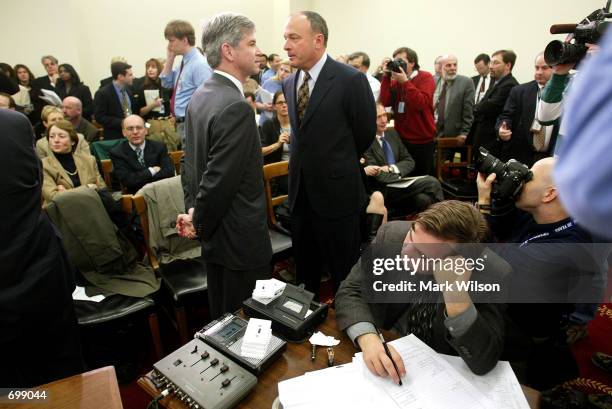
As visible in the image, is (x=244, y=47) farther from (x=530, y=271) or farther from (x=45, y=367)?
(x=45, y=367)

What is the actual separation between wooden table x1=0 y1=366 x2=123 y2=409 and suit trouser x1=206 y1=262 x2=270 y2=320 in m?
0.72

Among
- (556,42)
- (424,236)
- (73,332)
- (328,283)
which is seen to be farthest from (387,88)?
(73,332)

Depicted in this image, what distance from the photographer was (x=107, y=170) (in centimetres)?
323

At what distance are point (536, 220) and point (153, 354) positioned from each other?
6.77 feet

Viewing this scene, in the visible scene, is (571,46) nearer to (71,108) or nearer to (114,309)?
(114,309)

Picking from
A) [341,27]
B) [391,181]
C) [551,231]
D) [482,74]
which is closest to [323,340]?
[551,231]

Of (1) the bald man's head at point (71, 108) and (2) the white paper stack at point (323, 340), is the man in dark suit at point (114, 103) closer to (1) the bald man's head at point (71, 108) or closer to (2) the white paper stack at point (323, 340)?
(1) the bald man's head at point (71, 108)

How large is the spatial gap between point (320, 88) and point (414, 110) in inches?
79.5

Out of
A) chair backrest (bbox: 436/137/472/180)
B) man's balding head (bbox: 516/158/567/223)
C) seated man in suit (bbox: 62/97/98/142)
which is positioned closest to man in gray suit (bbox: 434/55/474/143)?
chair backrest (bbox: 436/137/472/180)

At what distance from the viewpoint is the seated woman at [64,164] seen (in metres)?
2.61

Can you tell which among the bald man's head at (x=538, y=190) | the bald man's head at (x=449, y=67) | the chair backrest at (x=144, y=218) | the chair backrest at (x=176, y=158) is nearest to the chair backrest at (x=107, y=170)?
the chair backrest at (x=176, y=158)

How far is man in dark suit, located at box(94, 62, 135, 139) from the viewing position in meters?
4.40

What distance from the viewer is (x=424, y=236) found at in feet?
3.46

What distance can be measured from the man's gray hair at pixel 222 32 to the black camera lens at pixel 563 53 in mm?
1221
